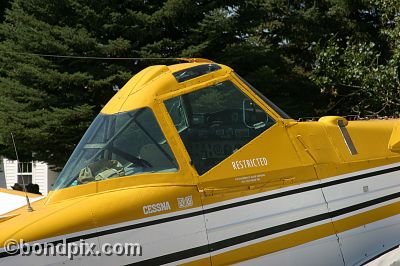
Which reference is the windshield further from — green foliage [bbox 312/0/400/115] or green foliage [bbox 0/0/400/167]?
green foliage [bbox 312/0/400/115]

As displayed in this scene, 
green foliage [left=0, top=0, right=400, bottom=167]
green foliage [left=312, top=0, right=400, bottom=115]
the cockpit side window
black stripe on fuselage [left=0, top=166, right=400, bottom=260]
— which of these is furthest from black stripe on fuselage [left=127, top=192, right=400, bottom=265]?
green foliage [left=312, top=0, right=400, bottom=115]

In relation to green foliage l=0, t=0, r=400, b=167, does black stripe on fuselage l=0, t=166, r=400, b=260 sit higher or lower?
lower

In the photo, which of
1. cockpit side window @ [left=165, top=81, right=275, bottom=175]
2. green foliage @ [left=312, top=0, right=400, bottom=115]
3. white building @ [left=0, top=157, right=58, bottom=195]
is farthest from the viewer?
white building @ [left=0, top=157, right=58, bottom=195]

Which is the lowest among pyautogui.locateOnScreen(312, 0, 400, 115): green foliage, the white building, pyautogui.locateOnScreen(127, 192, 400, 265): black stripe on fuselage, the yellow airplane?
the white building

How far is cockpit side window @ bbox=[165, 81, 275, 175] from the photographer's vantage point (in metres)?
3.64

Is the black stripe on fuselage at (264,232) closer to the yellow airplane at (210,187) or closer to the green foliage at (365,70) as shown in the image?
the yellow airplane at (210,187)

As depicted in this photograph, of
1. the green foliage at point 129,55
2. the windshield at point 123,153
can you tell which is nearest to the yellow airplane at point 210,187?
the windshield at point 123,153

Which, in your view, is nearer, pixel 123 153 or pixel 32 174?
pixel 123 153

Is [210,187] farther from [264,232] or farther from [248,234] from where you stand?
[264,232]

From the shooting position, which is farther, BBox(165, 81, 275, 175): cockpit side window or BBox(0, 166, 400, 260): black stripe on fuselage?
BBox(165, 81, 275, 175): cockpit side window

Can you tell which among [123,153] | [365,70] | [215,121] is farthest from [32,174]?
[123,153]

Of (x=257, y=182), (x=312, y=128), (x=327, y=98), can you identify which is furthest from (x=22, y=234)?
(x=327, y=98)

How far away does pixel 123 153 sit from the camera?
11.5 ft

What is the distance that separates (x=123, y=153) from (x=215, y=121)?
2.45ft
